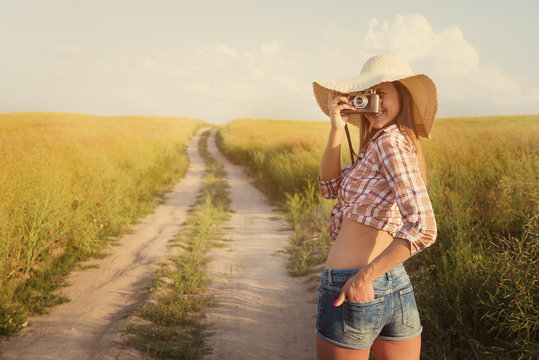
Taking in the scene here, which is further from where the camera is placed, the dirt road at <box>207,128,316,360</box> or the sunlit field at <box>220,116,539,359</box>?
the dirt road at <box>207,128,316,360</box>

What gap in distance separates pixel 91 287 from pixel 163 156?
35.2 feet

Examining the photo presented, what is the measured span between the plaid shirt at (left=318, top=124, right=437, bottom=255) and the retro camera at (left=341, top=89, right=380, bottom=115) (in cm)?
11

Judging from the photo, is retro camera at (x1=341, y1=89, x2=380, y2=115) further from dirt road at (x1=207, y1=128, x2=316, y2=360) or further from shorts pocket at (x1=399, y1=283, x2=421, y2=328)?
→ dirt road at (x1=207, y1=128, x2=316, y2=360)

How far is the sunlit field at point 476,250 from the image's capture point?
249 centimetres

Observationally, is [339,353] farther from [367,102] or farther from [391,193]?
[367,102]

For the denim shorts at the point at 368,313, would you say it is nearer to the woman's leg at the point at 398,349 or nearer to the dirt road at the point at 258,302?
the woman's leg at the point at 398,349

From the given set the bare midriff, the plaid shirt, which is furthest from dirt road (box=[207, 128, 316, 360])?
the plaid shirt

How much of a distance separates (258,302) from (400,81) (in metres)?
3.50

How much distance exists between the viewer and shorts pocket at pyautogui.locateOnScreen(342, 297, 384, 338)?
1321 mm

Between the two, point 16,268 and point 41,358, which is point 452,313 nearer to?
point 41,358

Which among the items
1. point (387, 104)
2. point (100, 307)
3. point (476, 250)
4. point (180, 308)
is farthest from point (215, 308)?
point (387, 104)

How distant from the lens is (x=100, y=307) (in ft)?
13.8

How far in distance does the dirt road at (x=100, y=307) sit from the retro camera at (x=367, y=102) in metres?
2.79

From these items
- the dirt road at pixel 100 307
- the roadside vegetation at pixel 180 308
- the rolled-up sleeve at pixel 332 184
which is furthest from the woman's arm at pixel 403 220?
the dirt road at pixel 100 307
